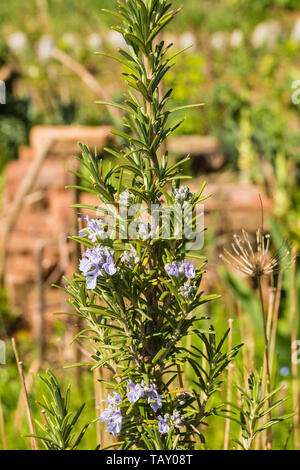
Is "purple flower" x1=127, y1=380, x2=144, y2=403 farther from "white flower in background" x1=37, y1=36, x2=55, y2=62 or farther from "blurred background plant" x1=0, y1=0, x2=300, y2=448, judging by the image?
"white flower in background" x1=37, y1=36, x2=55, y2=62

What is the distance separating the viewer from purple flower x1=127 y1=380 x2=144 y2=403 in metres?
0.69

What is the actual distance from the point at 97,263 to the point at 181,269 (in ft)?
0.35

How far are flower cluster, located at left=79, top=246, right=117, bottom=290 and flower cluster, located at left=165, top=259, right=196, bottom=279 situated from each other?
69 mm

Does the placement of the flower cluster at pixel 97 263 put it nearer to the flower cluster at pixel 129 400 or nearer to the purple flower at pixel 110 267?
the purple flower at pixel 110 267

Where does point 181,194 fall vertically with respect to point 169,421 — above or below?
above

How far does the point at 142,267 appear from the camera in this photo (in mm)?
744

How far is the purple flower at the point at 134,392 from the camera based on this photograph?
0.69 metres

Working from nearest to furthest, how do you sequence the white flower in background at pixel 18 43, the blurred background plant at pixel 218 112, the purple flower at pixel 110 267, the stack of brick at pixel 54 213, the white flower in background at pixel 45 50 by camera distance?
1. the purple flower at pixel 110 267
2. the blurred background plant at pixel 218 112
3. the stack of brick at pixel 54 213
4. the white flower in background at pixel 45 50
5. the white flower in background at pixel 18 43

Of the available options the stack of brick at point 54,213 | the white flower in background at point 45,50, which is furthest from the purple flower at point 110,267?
the white flower in background at point 45,50

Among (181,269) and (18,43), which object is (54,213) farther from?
(181,269)

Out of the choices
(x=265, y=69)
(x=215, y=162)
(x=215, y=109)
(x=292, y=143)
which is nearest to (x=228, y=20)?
(x=265, y=69)

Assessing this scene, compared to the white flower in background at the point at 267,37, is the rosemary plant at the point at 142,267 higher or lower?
lower

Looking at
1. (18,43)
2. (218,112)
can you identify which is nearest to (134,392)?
(218,112)
